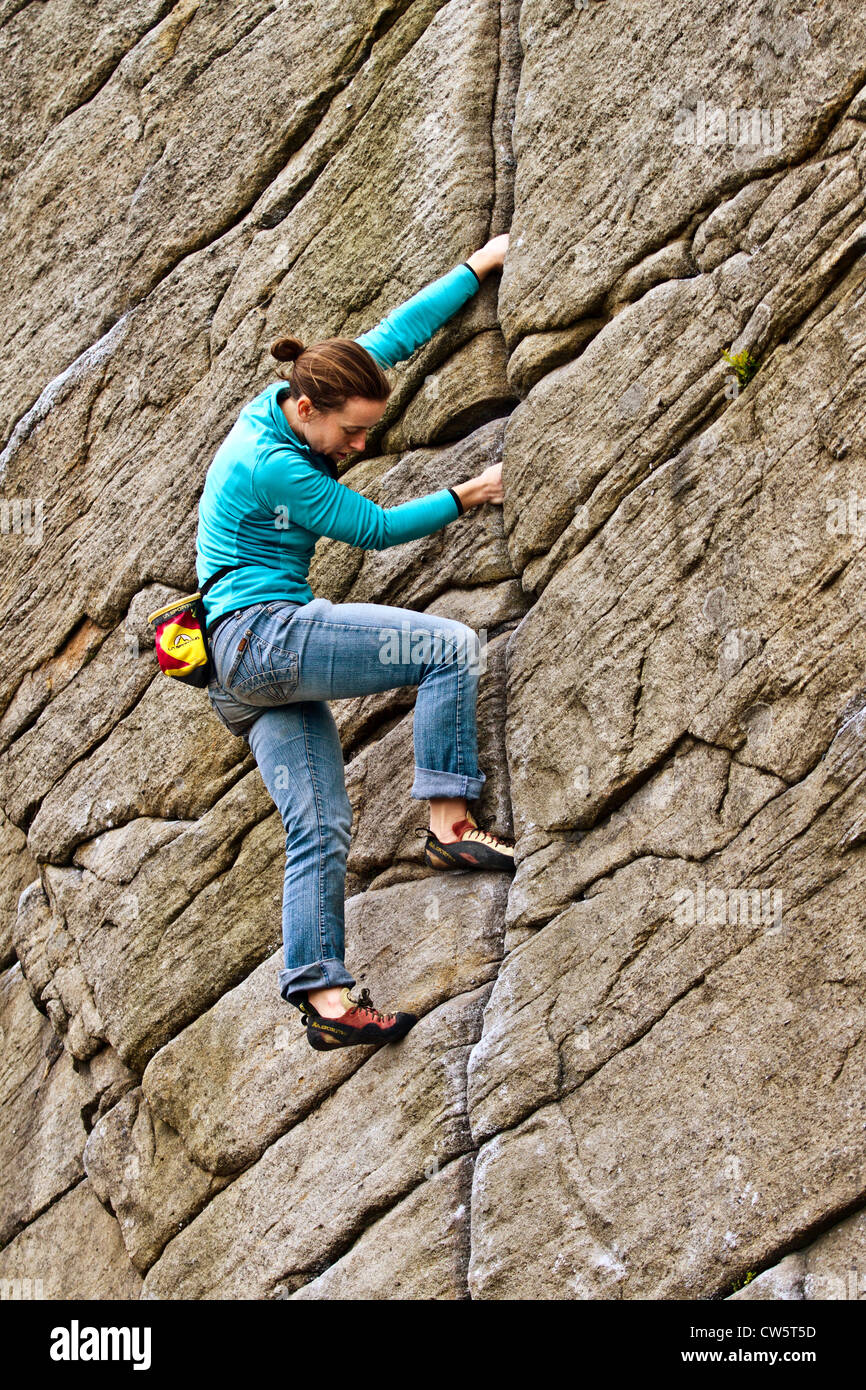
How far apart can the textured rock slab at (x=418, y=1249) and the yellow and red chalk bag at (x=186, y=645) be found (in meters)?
3.26

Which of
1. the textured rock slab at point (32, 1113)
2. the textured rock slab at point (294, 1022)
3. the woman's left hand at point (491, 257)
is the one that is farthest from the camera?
the textured rock slab at point (32, 1113)

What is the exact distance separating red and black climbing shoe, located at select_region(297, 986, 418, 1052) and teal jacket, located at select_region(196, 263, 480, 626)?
2403 millimetres

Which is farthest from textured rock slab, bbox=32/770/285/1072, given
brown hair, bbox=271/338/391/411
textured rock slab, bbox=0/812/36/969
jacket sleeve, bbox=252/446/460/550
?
brown hair, bbox=271/338/391/411

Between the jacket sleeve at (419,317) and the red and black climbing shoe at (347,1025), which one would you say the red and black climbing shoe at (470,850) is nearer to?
the red and black climbing shoe at (347,1025)

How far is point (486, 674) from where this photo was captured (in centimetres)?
865

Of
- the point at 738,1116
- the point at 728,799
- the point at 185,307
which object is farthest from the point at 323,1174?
the point at 185,307

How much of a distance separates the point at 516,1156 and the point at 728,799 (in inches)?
91.3

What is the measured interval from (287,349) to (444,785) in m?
2.79

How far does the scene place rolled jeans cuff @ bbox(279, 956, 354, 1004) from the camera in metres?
7.68

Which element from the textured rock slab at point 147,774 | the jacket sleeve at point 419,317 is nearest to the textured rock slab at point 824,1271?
the textured rock slab at point 147,774

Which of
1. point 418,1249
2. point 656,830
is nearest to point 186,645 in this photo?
point 656,830

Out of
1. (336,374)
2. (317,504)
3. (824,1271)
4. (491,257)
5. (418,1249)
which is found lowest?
(418,1249)

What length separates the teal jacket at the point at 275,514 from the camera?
25.5 feet

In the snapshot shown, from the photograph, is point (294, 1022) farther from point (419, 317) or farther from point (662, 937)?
point (419, 317)
